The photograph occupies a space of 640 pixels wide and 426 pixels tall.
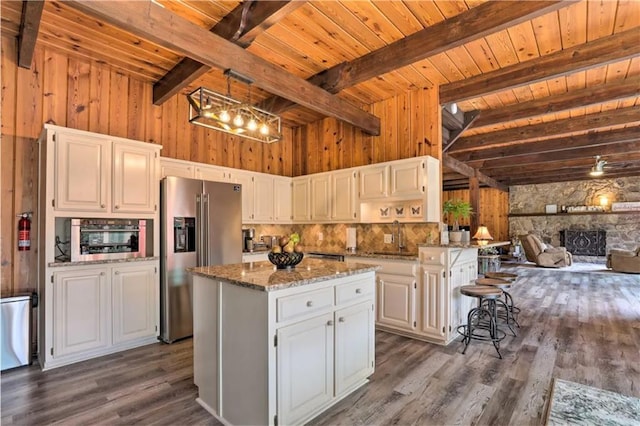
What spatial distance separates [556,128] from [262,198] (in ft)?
17.6

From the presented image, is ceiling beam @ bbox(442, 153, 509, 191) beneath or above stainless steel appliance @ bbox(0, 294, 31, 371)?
above

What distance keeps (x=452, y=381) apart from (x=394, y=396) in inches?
23.8

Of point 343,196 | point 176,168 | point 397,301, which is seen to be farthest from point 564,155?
point 176,168

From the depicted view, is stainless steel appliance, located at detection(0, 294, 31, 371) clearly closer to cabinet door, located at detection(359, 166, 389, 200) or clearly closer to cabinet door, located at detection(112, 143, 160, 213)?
cabinet door, located at detection(112, 143, 160, 213)

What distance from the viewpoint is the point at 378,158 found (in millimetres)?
4766

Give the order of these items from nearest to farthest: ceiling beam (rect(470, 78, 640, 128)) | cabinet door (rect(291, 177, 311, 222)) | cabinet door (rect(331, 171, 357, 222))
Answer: ceiling beam (rect(470, 78, 640, 128)) < cabinet door (rect(331, 171, 357, 222)) < cabinet door (rect(291, 177, 311, 222))

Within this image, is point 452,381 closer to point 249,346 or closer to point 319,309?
point 319,309

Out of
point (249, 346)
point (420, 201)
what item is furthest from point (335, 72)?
point (249, 346)

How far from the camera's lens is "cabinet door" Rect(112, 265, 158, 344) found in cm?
336

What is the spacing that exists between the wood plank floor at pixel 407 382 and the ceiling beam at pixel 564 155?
4.77 meters

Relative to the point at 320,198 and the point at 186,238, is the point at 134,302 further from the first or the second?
the point at 320,198

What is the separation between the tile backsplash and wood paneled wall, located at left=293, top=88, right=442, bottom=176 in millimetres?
954

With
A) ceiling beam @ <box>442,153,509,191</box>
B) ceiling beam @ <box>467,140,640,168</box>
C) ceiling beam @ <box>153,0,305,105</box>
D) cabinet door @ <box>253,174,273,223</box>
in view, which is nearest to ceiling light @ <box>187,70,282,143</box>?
ceiling beam @ <box>153,0,305,105</box>

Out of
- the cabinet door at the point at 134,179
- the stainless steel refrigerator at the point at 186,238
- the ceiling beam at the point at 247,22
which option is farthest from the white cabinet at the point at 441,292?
A: the cabinet door at the point at 134,179
